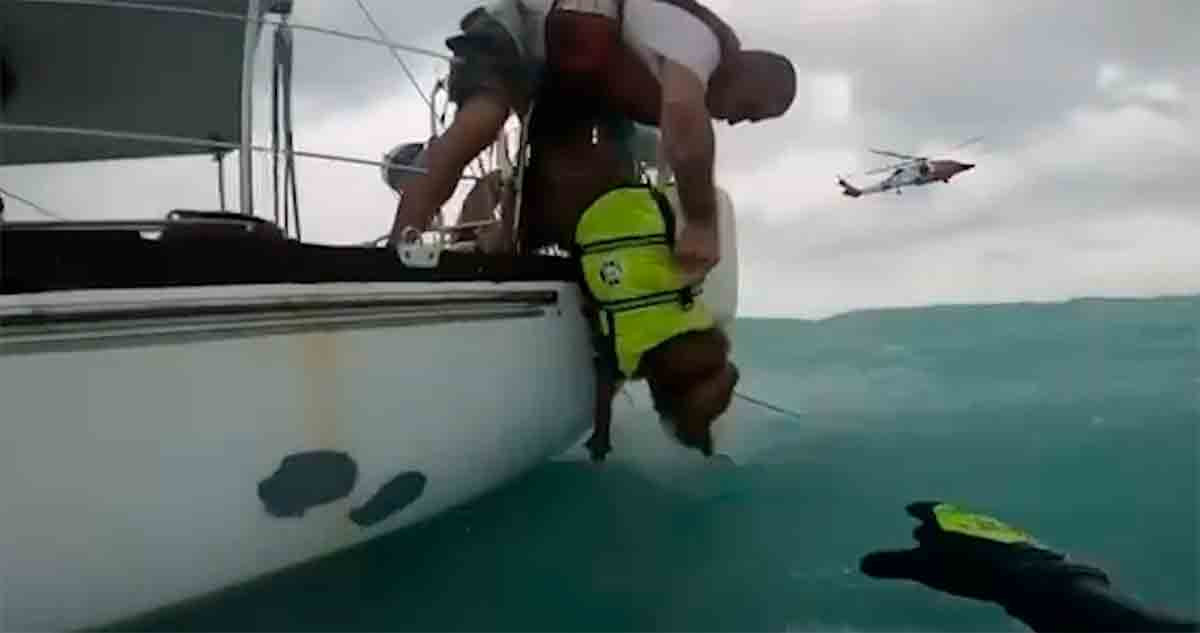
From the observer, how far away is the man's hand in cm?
317

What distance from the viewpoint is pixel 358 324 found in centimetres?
238

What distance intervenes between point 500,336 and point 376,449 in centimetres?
49

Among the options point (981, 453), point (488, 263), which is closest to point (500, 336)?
point (488, 263)

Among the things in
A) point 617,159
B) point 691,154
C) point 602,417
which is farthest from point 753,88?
point 602,417

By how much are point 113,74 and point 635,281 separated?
5.67 ft

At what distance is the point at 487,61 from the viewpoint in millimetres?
3436

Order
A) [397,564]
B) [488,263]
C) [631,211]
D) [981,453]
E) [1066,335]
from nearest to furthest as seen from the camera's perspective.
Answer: [397,564], [488,263], [631,211], [981,453], [1066,335]

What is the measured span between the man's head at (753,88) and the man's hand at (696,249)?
2.33 feet

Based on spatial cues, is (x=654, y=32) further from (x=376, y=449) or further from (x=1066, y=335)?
(x=1066, y=335)

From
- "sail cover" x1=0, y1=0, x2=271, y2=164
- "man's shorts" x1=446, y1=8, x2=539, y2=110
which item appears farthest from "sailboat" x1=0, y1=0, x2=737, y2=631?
"sail cover" x1=0, y1=0, x2=271, y2=164

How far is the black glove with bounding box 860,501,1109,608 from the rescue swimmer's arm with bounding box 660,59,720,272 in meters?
0.90

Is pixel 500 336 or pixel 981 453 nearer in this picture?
pixel 500 336

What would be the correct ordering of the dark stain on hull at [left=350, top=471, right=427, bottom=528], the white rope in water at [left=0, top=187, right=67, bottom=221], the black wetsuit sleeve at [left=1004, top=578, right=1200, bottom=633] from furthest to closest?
the white rope in water at [left=0, top=187, right=67, bottom=221], the dark stain on hull at [left=350, top=471, right=427, bottom=528], the black wetsuit sleeve at [left=1004, top=578, right=1200, bottom=633]

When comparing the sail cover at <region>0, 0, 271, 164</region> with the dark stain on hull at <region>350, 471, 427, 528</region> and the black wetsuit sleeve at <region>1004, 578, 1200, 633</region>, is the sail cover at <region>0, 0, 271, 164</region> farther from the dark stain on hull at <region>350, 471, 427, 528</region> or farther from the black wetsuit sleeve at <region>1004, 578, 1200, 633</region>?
the black wetsuit sleeve at <region>1004, 578, 1200, 633</region>
